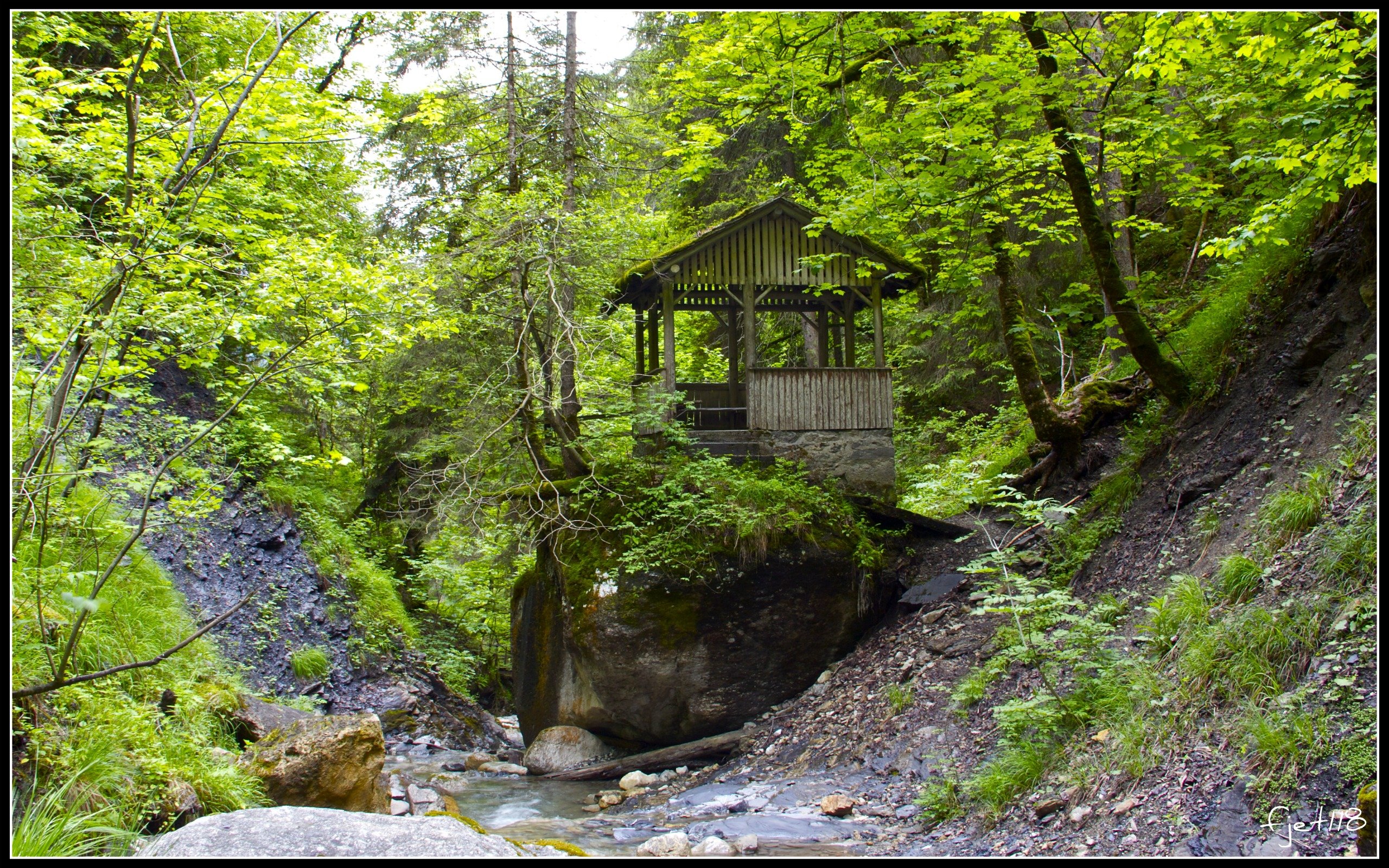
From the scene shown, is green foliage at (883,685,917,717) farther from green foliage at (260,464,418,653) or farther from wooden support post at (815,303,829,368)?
green foliage at (260,464,418,653)

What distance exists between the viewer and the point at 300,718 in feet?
23.7

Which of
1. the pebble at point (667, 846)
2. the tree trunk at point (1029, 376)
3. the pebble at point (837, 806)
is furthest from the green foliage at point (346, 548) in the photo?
the tree trunk at point (1029, 376)

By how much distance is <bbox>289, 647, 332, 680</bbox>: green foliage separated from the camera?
1030cm

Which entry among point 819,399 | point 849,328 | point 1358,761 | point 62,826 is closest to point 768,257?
point 849,328

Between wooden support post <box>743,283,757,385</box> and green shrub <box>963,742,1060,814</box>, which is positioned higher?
wooden support post <box>743,283,757,385</box>

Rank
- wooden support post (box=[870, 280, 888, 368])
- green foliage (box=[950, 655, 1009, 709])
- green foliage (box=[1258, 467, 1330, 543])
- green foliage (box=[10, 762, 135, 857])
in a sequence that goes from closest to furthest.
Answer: green foliage (box=[10, 762, 135, 857]) → green foliage (box=[1258, 467, 1330, 543]) → green foliage (box=[950, 655, 1009, 709]) → wooden support post (box=[870, 280, 888, 368])

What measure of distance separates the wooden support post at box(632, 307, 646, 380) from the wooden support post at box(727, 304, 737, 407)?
5.22ft

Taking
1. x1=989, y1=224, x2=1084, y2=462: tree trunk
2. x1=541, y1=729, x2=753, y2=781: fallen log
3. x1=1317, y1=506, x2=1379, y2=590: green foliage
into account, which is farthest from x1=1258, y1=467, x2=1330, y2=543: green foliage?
x1=541, y1=729, x2=753, y2=781: fallen log

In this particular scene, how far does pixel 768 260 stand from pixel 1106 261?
518cm

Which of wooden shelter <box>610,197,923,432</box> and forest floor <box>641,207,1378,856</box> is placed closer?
forest floor <box>641,207,1378,856</box>

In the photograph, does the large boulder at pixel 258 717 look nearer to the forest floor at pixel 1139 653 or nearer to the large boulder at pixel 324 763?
the large boulder at pixel 324 763

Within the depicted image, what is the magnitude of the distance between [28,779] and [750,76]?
27.7 feet

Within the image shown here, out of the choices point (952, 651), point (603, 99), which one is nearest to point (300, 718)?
point (952, 651)

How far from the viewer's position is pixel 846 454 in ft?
40.0
